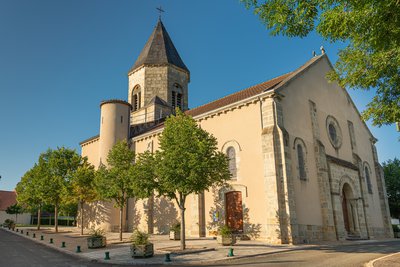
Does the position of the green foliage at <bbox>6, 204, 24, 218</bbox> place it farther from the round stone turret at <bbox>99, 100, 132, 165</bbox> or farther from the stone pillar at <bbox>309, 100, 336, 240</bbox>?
the stone pillar at <bbox>309, 100, 336, 240</bbox>

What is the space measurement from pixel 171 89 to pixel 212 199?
1713 cm

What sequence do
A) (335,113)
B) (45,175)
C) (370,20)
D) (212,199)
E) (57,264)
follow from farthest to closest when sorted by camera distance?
(45,175) → (335,113) → (212,199) → (57,264) → (370,20)

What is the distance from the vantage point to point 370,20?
28.3 ft

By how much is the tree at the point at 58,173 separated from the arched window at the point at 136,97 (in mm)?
→ 8545

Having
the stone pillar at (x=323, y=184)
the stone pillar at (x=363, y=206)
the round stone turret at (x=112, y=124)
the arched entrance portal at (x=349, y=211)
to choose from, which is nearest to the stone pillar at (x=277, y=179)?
the stone pillar at (x=323, y=184)

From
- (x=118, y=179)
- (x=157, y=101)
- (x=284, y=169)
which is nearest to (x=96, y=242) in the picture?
(x=118, y=179)

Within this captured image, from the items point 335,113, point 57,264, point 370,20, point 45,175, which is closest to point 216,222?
point 57,264

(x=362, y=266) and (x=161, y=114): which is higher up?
(x=161, y=114)

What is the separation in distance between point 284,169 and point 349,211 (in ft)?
32.0

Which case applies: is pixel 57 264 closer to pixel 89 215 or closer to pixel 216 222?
pixel 216 222

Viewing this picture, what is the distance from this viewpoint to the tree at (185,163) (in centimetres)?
1535

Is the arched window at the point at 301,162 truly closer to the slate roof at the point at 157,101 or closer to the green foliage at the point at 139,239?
the green foliage at the point at 139,239

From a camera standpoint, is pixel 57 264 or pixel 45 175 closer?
pixel 57 264

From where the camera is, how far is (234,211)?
19.9 m
